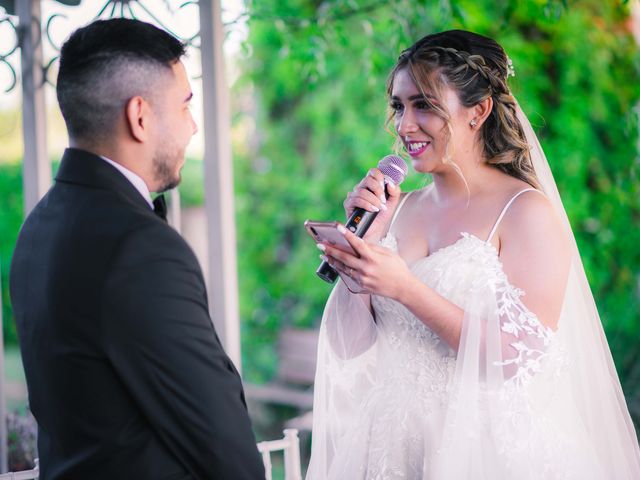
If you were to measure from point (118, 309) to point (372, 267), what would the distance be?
0.77 metres

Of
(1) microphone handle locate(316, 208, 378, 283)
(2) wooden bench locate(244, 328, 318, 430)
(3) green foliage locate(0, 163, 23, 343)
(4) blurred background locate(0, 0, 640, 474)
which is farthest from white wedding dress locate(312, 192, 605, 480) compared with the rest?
(2) wooden bench locate(244, 328, 318, 430)

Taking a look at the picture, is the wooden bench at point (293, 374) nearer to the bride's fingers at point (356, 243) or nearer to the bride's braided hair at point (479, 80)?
the bride's braided hair at point (479, 80)

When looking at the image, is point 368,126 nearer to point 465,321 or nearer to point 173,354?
point 465,321

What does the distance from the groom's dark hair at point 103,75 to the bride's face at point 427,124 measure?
0.94 m

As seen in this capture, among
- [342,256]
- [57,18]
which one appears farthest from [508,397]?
[57,18]

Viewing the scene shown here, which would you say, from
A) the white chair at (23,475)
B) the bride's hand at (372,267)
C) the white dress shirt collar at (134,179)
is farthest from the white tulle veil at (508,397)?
the white dress shirt collar at (134,179)

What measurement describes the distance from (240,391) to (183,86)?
0.69m

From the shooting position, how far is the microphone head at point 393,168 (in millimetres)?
1953

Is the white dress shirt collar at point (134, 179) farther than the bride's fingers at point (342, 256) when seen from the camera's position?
No

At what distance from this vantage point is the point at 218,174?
108 inches

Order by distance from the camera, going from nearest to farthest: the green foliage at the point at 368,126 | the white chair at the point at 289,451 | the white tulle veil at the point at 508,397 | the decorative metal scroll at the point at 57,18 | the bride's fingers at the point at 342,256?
the bride's fingers at the point at 342,256 → the white tulle veil at the point at 508,397 → the white chair at the point at 289,451 → the decorative metal scroll at the point at 57,18 → the green foliage at the point at 368,126

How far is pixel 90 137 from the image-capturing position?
141 cm

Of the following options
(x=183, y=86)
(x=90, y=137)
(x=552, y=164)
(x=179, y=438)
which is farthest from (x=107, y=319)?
(x=552, y=164)

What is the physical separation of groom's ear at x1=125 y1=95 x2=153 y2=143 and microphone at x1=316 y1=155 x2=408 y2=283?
1.92 ft
